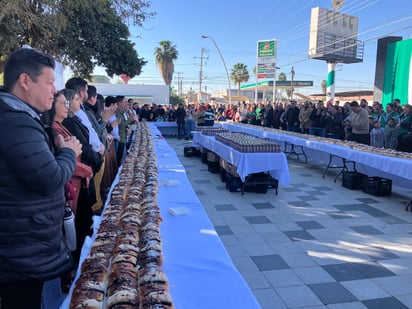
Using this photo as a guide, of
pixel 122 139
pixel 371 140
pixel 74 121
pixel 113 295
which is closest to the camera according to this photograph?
pixel 113 295

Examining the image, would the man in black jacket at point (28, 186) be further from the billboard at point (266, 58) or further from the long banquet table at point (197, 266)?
the billboard at point (266, 58)

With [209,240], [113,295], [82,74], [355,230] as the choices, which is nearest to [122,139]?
[355,230]

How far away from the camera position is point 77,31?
9703 millimetres

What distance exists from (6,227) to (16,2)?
3981 millimetres

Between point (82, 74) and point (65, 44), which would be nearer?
point (65, 44)

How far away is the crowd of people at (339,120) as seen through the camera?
23.4ft

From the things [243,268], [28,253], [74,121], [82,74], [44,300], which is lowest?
[243,268]

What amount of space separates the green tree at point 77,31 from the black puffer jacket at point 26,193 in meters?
3.75

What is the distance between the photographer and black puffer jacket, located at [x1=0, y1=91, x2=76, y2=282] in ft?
3.43

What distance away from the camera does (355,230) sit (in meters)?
3.82

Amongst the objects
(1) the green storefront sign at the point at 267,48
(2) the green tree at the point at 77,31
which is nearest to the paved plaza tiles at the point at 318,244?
(2) the green tree at the point at 77,31

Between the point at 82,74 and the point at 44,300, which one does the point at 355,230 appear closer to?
the point at 44,300

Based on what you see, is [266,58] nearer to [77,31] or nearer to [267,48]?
[267,48]

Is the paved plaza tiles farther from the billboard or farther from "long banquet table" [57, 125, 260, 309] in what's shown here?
the billboard
